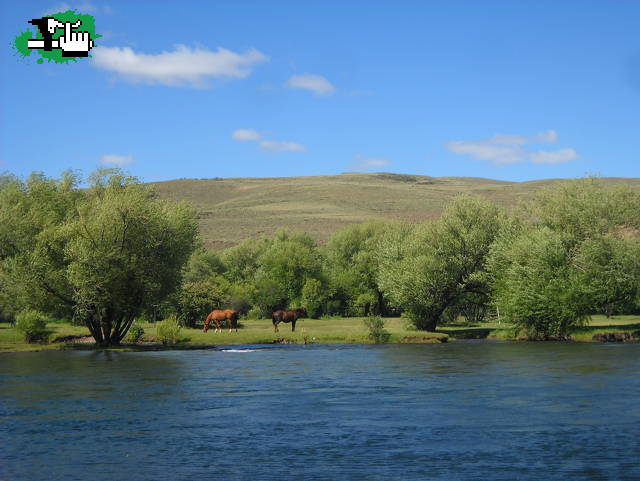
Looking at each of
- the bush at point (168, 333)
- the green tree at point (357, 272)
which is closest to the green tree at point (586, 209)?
the bush at point (168, 333)

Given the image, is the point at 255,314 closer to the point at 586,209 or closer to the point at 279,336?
the point at 279,336

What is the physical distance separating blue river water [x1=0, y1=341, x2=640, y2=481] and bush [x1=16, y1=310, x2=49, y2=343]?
12918 mm

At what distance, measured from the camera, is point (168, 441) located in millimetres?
21453

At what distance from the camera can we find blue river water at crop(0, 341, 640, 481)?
59.8 feet

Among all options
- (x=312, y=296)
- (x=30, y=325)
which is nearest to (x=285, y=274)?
(x=312, y=296)

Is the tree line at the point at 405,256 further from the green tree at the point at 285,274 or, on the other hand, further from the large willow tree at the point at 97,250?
the green tree at the point at 285,274

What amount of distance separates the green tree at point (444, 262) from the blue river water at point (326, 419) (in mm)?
18805

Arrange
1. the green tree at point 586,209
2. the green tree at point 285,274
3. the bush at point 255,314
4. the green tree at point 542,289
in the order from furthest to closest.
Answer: the green tree at point 285,274 < the bush at point 255,314 < the green tree at point 586,209 < the green tree at point 542,289

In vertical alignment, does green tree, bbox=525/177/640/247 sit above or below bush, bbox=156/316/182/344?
above

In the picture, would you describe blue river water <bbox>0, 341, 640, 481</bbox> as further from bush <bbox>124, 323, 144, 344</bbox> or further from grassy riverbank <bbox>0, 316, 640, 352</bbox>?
bush <bbox>124, 323, 144, 344</bbox>

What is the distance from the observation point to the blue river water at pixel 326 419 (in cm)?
1823

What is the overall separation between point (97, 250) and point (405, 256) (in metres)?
25.1

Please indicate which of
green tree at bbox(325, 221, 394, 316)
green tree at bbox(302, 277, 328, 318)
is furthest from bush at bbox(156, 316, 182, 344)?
green tree at bbox(325, 221, 394, 316)

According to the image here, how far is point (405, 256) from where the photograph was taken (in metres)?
63.9
